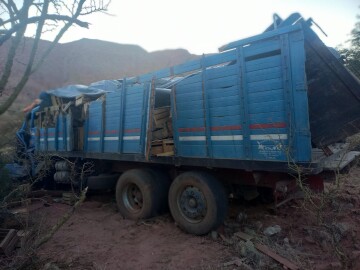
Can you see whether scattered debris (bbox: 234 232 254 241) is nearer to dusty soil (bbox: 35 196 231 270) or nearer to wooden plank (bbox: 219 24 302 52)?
dusty soil (bbox: 35 196 231 270)

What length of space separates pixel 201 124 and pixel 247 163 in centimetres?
94

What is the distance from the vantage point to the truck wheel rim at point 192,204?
4.71 metres

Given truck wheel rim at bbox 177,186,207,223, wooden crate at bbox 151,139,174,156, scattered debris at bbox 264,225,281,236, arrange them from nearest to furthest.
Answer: scattered debris at bbox 264,225,281,236, truck wheel rim at bbox 177,186,207,223, wooden crate at bbox 151,139,174,156

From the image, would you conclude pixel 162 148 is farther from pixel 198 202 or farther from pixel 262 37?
pixel 262 37

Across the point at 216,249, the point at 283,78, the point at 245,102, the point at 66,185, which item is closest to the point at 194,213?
the point at 216,249

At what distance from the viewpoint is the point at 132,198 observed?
6047 millimetres

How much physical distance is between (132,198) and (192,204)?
1648 millimetres

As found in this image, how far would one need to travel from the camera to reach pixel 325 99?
438cm

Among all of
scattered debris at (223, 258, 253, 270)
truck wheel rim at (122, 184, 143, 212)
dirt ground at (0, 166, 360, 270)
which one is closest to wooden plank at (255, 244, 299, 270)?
dirt ground at (0, 166, 360, 270)

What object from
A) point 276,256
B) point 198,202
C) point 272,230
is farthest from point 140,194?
point 276,256

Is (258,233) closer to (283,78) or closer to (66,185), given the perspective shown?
(283,78)

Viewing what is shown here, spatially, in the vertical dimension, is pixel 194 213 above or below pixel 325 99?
below

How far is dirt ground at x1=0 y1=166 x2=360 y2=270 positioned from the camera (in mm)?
3789

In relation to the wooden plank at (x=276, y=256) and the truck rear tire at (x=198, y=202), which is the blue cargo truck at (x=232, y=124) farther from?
the wooden plank at (x=276, y=256)
